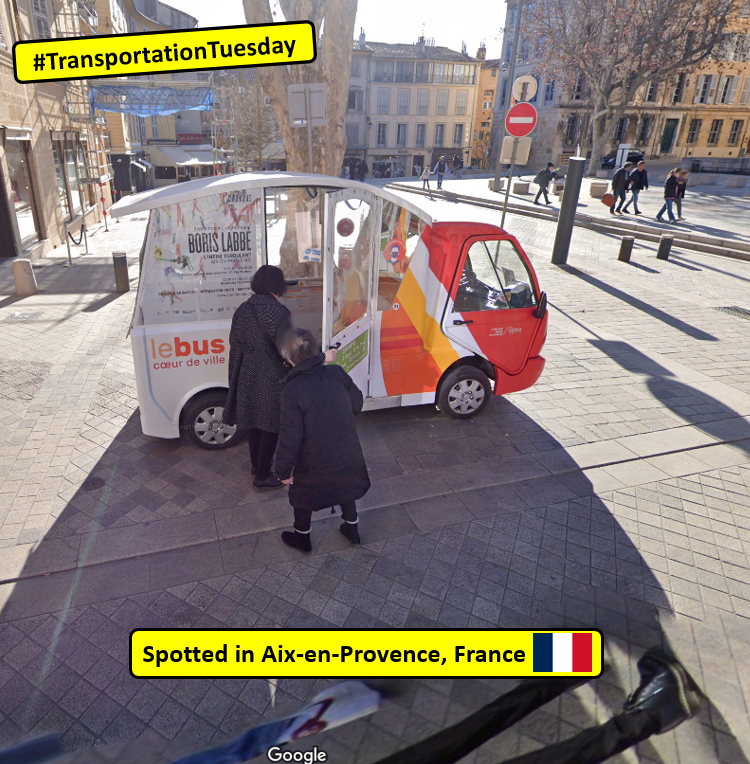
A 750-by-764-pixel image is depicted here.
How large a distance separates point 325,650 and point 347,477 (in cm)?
103

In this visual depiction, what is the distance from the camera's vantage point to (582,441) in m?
5.86

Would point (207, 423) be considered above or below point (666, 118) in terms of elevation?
below

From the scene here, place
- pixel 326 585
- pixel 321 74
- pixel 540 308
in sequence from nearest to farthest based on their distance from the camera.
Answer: pixel 326 585, pixel 540 308, pixel 321 74

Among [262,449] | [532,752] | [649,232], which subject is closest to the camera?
[532,752]

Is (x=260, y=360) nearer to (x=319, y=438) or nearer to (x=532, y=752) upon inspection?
(x=319, y=438)

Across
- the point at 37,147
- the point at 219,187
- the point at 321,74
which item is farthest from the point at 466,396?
the point at 37,147

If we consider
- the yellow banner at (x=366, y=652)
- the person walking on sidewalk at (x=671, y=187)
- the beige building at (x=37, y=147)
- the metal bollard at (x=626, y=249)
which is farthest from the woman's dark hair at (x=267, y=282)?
the person walking on sidewalk at (x=671, y=187)

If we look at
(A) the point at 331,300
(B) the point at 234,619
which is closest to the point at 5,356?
(A) the point at 331,300

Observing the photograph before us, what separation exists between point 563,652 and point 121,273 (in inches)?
401

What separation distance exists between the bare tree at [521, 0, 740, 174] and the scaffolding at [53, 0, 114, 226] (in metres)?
22.0

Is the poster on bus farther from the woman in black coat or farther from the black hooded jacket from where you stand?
the black hooded jacket

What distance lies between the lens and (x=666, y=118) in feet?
152

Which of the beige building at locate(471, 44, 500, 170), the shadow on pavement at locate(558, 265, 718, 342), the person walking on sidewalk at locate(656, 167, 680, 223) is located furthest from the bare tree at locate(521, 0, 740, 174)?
the beige building at locate(471, 44, 500, 170)

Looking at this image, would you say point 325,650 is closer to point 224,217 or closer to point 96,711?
point 96,711
